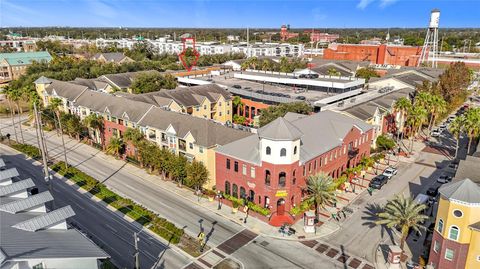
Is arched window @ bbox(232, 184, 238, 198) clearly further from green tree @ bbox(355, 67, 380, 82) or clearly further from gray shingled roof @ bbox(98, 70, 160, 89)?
green tree @ bbox(355, 67, 380, 82)

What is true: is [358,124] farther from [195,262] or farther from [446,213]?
[195,262]

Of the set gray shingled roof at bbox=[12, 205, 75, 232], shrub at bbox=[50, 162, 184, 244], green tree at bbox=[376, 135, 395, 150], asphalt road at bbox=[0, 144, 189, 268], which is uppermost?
gray shingled roof at bbox=[12, 205, 75, 232]

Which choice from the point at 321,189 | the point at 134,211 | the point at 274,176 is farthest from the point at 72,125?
the point at 321,189

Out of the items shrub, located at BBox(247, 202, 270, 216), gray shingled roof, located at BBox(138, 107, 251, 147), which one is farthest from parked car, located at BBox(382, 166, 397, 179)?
shrub, located at BBox(247, 202, 270, 216)

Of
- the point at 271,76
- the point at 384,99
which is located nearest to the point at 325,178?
the point at 384,99

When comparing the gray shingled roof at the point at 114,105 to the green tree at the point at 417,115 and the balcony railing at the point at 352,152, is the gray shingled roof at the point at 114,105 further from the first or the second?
the green tree at the point at 417,115

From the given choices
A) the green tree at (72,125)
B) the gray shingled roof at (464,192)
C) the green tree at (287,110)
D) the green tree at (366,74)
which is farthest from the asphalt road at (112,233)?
the green tree at (366,74)
